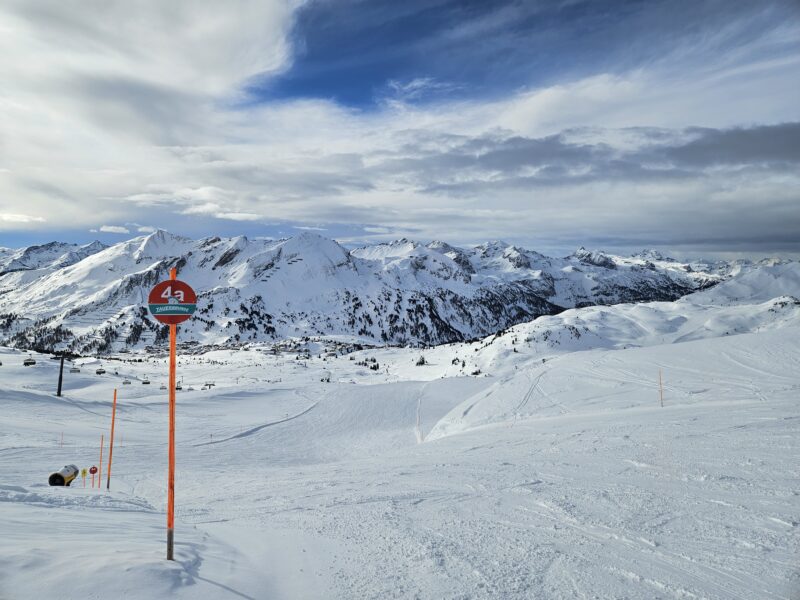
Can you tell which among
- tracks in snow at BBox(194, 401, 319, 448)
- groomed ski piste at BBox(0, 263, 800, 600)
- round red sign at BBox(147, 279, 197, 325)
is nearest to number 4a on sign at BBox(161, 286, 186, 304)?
round red sign at BBox(147, 279, 197, 325)

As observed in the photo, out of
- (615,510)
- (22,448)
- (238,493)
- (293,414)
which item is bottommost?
(293,414)

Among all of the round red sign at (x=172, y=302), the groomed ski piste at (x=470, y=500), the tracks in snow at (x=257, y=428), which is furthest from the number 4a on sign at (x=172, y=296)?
the tracks in snow at (x=257, y=428)

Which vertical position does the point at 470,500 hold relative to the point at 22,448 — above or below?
above

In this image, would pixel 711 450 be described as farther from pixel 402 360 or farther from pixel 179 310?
pixel 402 360

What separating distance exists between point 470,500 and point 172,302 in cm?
835


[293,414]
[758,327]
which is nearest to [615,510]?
[293,414]

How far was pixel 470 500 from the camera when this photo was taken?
36.0 feet

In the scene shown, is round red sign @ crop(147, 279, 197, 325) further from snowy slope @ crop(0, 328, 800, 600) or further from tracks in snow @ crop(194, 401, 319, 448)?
tracks in snow @ crop(194, 401, 319, 448)

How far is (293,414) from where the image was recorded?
127 ft

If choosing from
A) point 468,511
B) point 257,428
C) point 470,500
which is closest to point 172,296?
point 468,511

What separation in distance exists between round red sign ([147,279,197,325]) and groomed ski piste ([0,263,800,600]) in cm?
345

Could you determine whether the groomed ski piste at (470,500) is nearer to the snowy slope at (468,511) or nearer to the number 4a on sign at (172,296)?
the snowy slope at (468,511)

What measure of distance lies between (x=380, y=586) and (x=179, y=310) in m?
5.20

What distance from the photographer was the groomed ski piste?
20.7 ft
